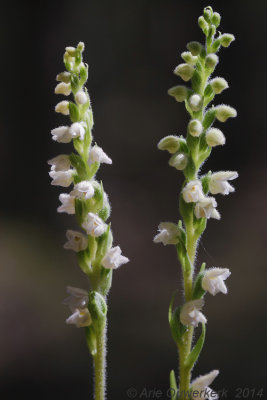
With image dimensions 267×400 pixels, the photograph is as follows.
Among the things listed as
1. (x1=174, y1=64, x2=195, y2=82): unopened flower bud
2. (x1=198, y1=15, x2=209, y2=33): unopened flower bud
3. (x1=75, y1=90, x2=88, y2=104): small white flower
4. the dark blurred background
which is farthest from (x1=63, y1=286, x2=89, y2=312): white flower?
the dark blurred background

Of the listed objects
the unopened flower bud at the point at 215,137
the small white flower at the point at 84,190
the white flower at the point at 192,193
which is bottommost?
the white flower at the point at 192,193

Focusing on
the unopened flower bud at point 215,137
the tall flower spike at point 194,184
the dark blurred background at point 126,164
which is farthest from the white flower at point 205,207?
the dark blurred background at point 126,164

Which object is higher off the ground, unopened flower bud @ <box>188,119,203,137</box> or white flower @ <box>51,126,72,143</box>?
white flower @ <box>51,126,72,143</box>

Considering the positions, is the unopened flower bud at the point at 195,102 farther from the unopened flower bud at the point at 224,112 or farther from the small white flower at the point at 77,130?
the small white flower at the point at 77,130

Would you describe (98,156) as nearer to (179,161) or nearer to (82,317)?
(179,161)

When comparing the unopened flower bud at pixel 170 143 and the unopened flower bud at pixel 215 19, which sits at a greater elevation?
the unopened flower bud at pixel 215 19

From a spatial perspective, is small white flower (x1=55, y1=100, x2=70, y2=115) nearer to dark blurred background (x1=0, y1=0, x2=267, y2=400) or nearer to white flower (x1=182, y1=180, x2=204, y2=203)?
white flower (x1=182, y1=180, x2=204, y2=203)

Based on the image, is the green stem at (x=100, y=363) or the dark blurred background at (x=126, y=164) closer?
the green stem at (x=100, y=363)
